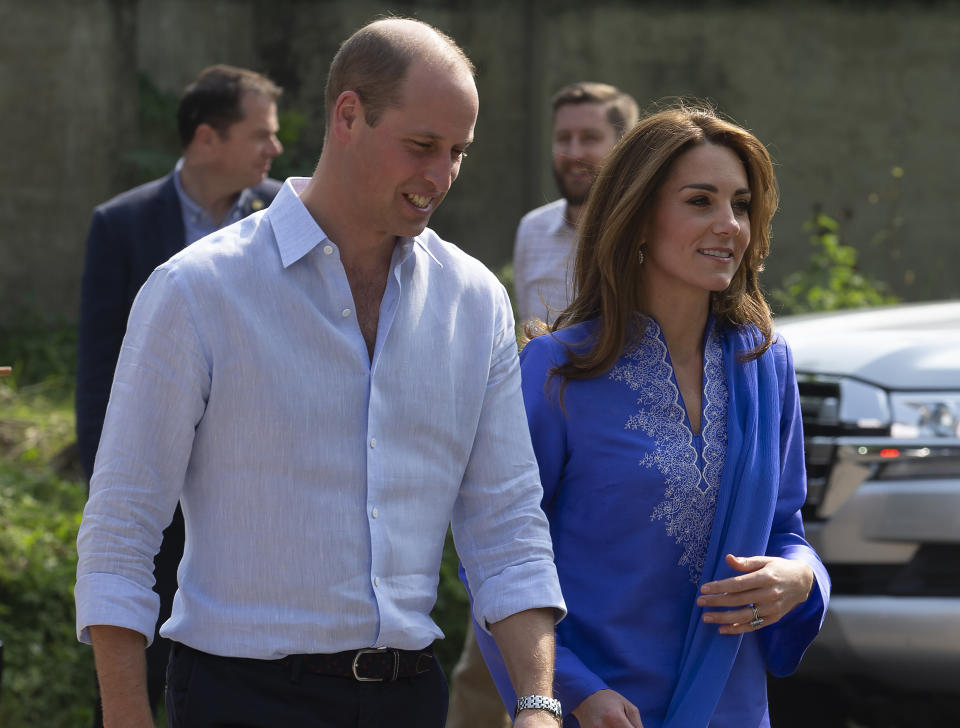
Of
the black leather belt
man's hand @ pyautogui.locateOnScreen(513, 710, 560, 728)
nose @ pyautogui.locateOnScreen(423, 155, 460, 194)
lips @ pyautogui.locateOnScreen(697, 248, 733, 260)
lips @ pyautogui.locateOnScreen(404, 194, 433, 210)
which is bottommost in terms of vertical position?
A: man's hand @ pyautogui.locateOnScreen(513, 710, 560, 728)

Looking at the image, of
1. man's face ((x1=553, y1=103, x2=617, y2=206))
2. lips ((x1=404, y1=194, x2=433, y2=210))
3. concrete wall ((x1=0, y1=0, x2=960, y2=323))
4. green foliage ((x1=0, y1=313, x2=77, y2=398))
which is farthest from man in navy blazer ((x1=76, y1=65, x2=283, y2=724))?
concrete wall ((x1=0, y1=0, x2=960, y2=323))

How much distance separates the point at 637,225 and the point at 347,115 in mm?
836

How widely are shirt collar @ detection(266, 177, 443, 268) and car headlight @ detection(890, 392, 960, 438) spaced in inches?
82.0

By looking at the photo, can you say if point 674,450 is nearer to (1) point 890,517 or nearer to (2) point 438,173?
(2) point 438,173

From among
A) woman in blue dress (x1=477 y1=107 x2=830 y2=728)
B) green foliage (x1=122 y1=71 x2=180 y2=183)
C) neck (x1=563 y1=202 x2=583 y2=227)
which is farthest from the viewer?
green foliage (x1=122 y1=71 x2=180 y2=183)

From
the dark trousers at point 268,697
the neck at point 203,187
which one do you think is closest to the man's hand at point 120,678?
the dark trousers at point 268,697

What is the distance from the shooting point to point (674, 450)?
8.99 ft

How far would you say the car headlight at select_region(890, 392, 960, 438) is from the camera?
3923 mm

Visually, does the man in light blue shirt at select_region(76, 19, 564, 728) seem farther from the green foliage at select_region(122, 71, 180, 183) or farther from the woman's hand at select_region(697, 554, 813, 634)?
the green foliage at select_region(122, 71, 180, 183)

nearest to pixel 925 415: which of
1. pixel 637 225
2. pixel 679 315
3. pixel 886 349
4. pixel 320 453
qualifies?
pixel 886 349

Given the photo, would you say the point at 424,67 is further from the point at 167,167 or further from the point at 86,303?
the point at 167,167

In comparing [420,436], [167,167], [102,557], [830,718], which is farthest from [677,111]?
[167,167]

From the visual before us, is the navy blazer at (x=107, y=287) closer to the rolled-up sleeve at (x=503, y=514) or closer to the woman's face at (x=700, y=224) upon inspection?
the woman's face at (x=700, y=224)

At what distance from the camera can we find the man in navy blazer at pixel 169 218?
13.8ft
